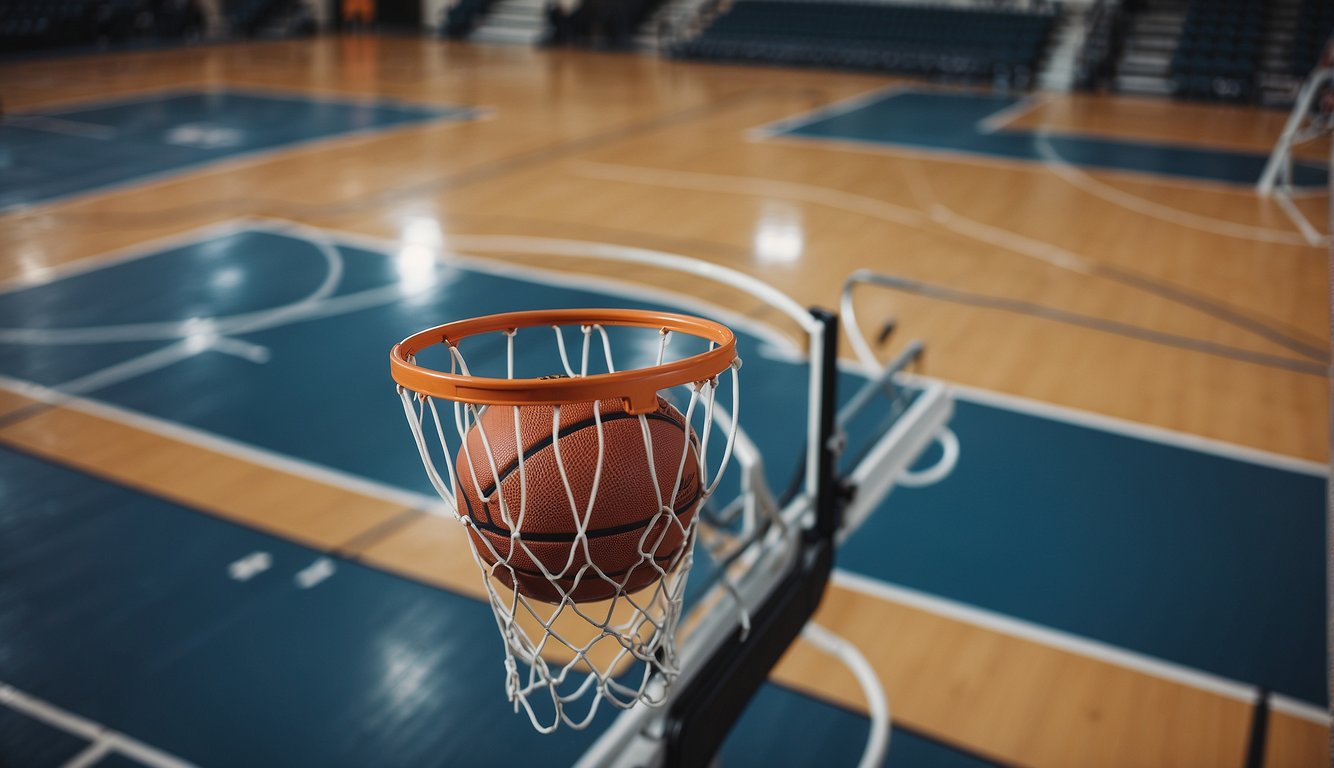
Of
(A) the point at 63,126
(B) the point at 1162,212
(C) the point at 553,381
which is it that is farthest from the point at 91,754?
(A) the point at 63,126

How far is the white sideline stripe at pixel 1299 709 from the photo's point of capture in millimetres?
3238

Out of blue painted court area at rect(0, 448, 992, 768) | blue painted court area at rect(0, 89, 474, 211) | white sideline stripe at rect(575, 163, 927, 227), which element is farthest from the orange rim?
blue painted court area at rect(0, 89, 474, 211)

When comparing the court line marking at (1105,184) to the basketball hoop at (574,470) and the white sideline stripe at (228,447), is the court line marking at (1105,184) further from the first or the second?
the basketball hoop at (574,470)

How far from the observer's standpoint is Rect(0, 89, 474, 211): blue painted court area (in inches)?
400

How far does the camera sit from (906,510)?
14.5ft

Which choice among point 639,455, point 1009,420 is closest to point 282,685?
point 639,455

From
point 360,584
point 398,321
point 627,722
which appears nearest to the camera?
point 627,722

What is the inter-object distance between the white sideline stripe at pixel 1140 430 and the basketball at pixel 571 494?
422 centimetres

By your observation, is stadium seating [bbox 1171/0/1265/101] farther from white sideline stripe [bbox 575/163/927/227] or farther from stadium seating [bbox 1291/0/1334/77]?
white sideline stripe [bbox 575/163/927/227]

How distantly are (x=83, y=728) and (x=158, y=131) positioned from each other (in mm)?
10665

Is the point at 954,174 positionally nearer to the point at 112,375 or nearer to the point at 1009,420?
the point at 1009,420

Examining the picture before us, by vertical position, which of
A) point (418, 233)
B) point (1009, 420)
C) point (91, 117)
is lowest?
point (1009, 420)

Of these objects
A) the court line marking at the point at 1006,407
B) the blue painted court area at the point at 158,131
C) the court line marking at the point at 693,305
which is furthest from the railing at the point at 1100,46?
the court line marking at the point at 1006,407

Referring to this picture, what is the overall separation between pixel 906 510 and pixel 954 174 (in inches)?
272
